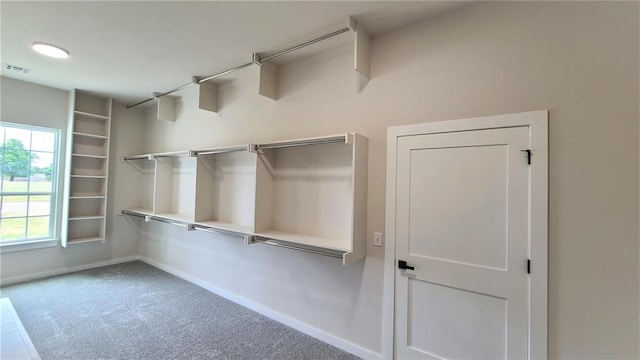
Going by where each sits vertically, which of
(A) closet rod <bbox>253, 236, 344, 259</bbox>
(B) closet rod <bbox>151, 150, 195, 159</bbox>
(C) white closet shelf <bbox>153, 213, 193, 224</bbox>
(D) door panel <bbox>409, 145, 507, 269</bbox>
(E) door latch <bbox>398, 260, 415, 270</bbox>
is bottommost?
(E) door latch <bbox>398, 260, 415, 270</bbox>

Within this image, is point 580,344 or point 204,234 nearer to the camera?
point 580,344

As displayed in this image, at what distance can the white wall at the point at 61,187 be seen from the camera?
3.84 meters

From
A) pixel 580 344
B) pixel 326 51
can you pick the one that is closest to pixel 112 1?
pixel 326 51

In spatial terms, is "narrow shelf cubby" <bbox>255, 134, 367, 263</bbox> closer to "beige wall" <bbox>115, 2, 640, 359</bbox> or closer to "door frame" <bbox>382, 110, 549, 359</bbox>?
"beige wall" <bbox>115, 2, 640, 359</bbox>

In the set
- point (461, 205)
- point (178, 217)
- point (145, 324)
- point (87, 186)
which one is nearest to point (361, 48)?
point (461, 205)

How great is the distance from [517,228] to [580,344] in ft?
2.37

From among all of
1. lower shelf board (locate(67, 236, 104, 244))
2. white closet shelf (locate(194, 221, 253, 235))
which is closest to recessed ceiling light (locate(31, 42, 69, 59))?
white closet shelf (locate(194, 221, 253, 235))

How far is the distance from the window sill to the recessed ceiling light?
2.78 meters

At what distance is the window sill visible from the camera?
3818 millimetres

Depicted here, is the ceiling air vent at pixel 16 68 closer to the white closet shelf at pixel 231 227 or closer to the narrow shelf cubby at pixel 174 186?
the narrow shelf cubby at pixel 174 186

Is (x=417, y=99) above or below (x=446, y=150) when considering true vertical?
above

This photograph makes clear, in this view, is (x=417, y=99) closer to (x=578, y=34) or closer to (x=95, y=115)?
(x=578, y=34)

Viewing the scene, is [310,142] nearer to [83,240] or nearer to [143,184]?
[143,184]

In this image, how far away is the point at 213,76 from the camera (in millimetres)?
3338
